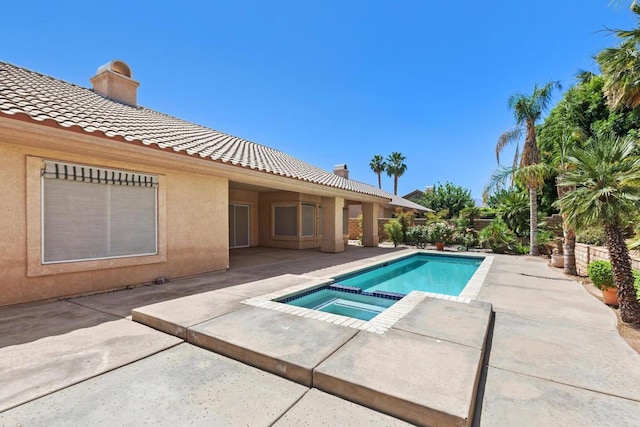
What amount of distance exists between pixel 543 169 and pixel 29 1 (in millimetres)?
23102

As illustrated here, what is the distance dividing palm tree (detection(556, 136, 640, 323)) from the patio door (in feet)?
51.4

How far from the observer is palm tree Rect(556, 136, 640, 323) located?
6.03 meters

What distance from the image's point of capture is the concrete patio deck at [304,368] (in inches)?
121

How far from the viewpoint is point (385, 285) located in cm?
1076

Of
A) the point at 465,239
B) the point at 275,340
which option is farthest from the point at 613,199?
the point at 465,239

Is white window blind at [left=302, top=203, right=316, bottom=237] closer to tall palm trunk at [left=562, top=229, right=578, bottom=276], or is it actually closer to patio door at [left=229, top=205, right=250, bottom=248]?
patio door at [left=229, top=205, right=250, bottom=248]

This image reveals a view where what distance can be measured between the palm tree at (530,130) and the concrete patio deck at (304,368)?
11901 millimetres

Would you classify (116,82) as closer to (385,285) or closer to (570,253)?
(385,285)

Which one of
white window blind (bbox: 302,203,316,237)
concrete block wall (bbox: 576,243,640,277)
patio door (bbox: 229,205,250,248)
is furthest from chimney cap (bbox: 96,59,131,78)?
concrete block wall (bbox: 576,243,640,277)

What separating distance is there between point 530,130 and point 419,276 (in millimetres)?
11436

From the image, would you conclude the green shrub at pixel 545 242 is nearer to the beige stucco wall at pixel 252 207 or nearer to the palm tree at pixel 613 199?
the palm tree at pixel 613 199

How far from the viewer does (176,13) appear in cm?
1259

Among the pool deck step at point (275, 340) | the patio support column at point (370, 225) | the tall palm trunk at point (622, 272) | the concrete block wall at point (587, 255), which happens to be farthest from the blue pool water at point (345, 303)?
the patio support column at point (370, 225)

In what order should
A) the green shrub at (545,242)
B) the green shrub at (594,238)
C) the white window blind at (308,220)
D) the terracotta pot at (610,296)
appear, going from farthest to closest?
the white window blind at (308,220), the green shrub at (545,242), the green shrub at (594,238), the terracotta pot at (610,296)
